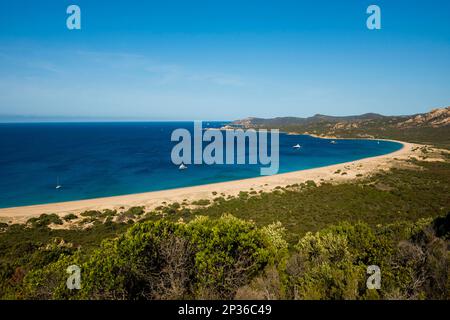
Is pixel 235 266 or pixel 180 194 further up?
pixel 235 266

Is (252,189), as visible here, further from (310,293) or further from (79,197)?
(310,293)

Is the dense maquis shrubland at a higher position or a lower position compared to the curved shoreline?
higher

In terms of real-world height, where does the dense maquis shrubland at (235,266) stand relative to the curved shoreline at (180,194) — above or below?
above

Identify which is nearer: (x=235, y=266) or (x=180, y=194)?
(x=235, y=266)

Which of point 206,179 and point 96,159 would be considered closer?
point 206,179

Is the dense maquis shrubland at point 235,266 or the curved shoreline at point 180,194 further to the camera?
the curved shoreline at point 180,194

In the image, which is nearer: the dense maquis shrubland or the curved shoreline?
the dense maquis shrubland
